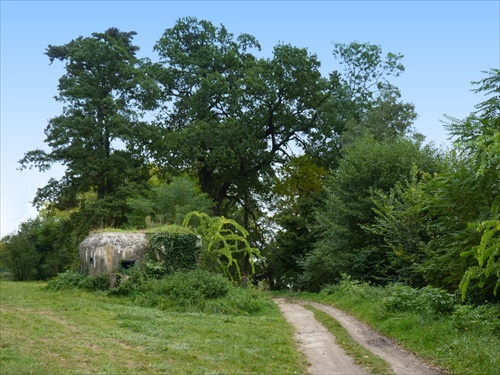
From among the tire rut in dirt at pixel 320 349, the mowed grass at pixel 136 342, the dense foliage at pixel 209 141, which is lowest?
the tire rut in dirt at pixel 320 349

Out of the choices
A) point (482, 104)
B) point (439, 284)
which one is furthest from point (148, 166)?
point (482, 104)

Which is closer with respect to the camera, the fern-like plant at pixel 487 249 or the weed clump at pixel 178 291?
the fern-like plant at pixel 487 249

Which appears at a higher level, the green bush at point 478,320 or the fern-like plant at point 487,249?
the fern-like plant at point 487,249

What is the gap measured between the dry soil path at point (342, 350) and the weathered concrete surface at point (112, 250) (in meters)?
9.25

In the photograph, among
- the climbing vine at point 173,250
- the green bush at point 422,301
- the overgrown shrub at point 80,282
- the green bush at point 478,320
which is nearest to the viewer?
the green bush at point 478,320

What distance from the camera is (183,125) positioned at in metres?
46.4

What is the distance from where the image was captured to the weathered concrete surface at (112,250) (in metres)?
24.3

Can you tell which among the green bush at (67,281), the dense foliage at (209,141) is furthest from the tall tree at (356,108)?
the green bush at (67,281)

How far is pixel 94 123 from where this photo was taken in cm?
4022

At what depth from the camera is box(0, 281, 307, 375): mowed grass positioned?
9.95 m

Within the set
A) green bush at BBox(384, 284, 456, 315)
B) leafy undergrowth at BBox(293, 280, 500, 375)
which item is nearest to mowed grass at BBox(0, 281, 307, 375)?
leafy undergrowth at BBox(293, 280, 500, 375)

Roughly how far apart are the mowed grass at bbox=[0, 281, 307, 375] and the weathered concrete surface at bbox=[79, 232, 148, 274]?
207 inches

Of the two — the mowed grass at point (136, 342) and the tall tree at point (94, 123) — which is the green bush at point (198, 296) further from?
the tall tree at point (94, 123)

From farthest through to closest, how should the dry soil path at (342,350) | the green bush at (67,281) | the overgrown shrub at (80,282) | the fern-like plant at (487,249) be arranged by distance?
1. the green bush at (67,281)
2. the overgrown shrub at (80,282)
3. the dry soil path at (342,350)
4. the fern-like plant at (487,249)
